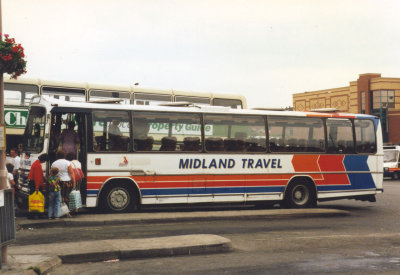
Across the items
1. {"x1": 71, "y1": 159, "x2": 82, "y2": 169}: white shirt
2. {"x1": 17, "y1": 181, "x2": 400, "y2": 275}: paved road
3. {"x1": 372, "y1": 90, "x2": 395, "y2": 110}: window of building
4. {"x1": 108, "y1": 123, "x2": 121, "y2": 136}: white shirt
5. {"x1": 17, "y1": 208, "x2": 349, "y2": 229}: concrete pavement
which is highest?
{"x1": 372, "y1": 90, "x2": 395, "y2": 110}: window of building

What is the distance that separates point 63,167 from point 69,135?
112cm

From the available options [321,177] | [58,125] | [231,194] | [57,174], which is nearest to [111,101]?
[58,125]

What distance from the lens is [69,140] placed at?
14844 mm

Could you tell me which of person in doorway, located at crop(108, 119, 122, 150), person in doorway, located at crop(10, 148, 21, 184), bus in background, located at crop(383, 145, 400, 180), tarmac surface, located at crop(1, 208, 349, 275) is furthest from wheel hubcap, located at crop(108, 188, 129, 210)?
bus in background, located at crop(383, 145, 400, 180)

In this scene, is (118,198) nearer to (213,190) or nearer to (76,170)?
(76,170)

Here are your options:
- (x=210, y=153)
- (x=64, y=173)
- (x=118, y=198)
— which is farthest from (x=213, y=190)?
(x=64, y=173)

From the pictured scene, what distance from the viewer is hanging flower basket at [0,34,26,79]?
901 cm

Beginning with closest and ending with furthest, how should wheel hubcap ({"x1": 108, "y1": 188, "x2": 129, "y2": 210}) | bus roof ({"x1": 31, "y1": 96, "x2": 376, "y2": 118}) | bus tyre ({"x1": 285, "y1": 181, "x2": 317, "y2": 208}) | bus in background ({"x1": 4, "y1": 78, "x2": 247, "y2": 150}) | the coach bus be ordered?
bus roof ({"x1": 31, "y1": 96, "x2": 376, "y2": 118})
the coach bus
wheel hubcap ({"x1": 108, "y1": 188, "x2": 129, "y2": 210})
bus tyre ({"x1": 285, "y1": 181, "x2": 317, "y2": 208})
bus in background ({"x1": 4, "y1": 78, "x2": 247, "y2": 150})

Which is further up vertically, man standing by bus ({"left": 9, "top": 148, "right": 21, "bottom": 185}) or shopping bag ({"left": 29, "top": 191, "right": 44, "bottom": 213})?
man standing by bus ({"left": 9, "top": 148, "right": 21, "bottom": 185})

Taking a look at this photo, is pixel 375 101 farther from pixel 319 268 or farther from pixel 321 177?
pixel 319 268

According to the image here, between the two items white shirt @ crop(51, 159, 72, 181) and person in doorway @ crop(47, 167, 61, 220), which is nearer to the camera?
person in doorway @ crop(47, 167, 61, 220)

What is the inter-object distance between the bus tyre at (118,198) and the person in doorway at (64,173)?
1227 mm

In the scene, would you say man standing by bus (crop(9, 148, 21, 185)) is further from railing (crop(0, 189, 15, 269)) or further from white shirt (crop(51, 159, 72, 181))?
railing (crop(0, 189, 15, 269))

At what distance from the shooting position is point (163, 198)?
15.8 m
